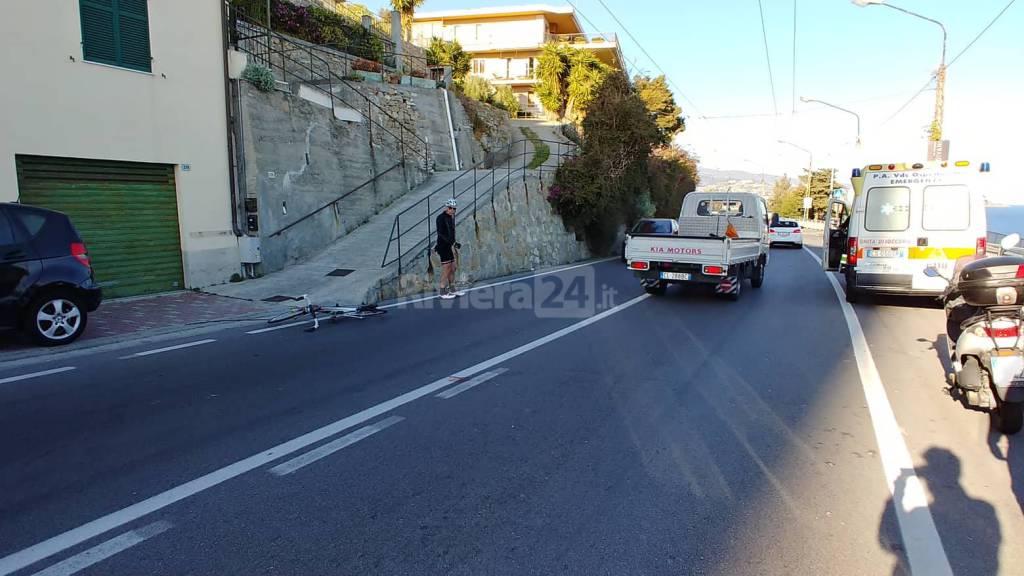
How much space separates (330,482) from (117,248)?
31.2 ft

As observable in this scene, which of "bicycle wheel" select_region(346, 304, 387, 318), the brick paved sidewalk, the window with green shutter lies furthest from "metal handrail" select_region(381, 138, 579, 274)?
the window with green shutter

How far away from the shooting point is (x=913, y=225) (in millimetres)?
11133

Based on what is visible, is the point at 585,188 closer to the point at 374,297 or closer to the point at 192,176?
the point at 374,297

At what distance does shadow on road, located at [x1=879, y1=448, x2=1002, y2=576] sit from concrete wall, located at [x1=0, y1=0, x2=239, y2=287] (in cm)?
1208

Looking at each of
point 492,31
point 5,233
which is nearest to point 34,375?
point 5,233

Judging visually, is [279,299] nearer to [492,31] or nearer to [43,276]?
[43,276]

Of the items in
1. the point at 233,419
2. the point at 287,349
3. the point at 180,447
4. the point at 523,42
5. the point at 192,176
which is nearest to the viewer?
the point at 180,447

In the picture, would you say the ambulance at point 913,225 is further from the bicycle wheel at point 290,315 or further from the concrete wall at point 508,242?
the bicycle wheel at point 290,315

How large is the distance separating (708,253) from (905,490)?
782 centimetres

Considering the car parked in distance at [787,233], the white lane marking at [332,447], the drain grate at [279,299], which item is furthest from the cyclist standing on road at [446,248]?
the car parked in distance at [787,233]

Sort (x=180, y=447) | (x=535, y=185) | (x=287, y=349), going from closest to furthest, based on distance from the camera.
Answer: (x=180, y=447) < (x=287, y=349) < (x=535, y=185)

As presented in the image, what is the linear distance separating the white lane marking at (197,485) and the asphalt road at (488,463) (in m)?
0.02

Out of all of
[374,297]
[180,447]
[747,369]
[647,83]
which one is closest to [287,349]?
[180,447]

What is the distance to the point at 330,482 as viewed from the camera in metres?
3.88
